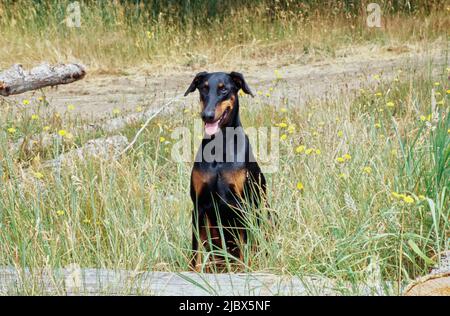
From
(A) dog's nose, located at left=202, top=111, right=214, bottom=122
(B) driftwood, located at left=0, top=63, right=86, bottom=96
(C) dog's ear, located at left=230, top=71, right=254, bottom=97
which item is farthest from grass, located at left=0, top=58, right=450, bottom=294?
(B) driftwood, located at left=0, top=63, right=86, bottom=96

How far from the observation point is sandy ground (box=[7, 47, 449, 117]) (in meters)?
10.3

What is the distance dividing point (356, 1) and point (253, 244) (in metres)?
10.2

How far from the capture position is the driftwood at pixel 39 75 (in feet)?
21.9

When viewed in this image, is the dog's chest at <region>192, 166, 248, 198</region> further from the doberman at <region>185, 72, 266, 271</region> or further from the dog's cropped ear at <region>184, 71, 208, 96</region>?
the dog's cropped ear at <region>184, 71, 208, 96</region>

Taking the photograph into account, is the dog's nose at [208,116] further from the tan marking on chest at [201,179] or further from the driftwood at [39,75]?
the driftwood at [39,75]

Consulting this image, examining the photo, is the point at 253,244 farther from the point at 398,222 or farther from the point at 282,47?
the point at 282,47

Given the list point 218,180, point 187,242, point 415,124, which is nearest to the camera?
point 218,180

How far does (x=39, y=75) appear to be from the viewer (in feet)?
22.3

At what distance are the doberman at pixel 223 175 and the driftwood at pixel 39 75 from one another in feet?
8.73

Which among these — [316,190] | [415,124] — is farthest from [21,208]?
[415,124]

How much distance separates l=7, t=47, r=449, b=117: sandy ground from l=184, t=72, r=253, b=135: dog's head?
5386 mm

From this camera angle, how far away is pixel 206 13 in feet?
45.8

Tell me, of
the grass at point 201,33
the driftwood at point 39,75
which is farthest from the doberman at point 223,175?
the grass at point 201,33

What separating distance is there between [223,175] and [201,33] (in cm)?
878
